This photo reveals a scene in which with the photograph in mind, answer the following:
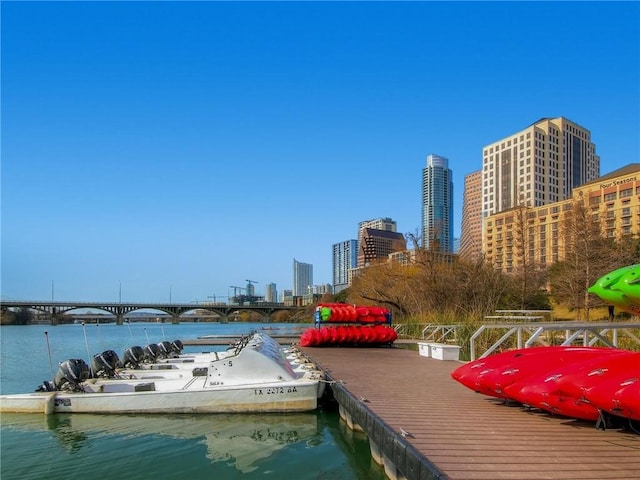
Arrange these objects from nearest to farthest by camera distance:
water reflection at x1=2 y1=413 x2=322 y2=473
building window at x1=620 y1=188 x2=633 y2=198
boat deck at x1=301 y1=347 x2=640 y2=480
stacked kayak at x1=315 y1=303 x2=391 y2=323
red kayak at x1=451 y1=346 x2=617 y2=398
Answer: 1. boat deck at x1=301 y1=347 x2=640 y2=480
2. red kayak at x1=451 y1=346 x2=617 y2=398
3. water reflection at x1=2 y1=413 x2=322 y2=473
4. stacked kayak at x1=315 y1=303 x2=391 y2=323
5. building window at x1=620 y1=188 x2=633 y2=198

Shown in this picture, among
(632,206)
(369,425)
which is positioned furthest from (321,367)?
(632,206)

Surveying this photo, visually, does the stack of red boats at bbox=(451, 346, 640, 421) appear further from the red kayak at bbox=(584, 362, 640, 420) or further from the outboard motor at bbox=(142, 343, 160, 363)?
the outboard motor at bbox=(142, 343, 160, 363)

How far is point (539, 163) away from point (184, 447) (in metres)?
163

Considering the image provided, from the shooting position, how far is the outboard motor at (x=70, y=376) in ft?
46.4

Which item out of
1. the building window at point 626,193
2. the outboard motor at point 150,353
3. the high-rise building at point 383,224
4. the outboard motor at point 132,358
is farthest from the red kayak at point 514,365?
the high-rise building at point 383,224

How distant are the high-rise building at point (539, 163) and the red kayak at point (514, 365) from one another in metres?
150

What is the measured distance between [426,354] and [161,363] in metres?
10.1

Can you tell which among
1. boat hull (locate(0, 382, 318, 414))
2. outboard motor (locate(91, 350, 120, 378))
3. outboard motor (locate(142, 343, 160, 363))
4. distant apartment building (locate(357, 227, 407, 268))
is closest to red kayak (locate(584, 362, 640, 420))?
boat hull (locate(0, 382, 318, 414))

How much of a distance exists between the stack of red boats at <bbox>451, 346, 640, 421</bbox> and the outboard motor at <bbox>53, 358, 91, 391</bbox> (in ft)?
34.6

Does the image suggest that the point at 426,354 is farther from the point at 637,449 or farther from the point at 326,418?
the point at 637,449

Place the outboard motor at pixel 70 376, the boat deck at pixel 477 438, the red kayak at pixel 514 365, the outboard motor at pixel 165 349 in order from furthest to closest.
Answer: the outboard motor at pixel 165 349 < the outboard motor at pixel 70 376 < the red kayak at pixel 514 365 < the boat deck at pixel 477 438

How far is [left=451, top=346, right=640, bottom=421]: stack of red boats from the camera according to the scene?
6641mm

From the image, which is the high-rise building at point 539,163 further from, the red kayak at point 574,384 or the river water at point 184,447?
the red kayak at point 574,384

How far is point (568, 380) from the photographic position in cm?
730
